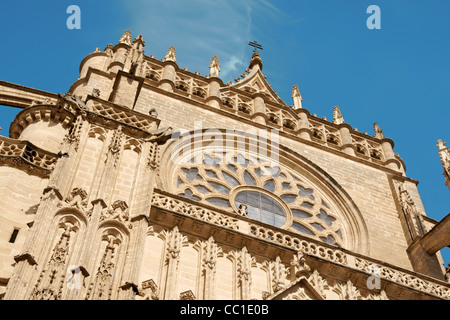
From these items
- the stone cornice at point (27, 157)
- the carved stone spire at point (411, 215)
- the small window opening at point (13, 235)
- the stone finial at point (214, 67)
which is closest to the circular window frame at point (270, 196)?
the carved stone spire at point (411, 215)

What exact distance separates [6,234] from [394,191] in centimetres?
1284

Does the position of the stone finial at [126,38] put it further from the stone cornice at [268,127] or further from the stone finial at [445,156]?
the stone finial at [445,156]

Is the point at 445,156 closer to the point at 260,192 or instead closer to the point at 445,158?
the point at 445,158

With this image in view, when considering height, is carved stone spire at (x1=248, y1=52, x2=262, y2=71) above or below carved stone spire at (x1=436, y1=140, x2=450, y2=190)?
above

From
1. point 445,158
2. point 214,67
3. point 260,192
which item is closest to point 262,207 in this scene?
point 260,192

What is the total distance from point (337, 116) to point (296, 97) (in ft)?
5.67

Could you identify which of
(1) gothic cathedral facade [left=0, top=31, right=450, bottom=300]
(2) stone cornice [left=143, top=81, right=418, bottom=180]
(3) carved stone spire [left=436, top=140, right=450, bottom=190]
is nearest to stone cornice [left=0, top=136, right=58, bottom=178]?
(1) gothic cathedral facade [left=0, top=31, right=450, bottom=300]

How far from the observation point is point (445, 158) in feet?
66.5

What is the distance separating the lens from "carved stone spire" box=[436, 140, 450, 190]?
19.5 m

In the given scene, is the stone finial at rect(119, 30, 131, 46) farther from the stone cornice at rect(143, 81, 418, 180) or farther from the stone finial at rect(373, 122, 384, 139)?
the stone finial at rect(373, 122, 384, 139)

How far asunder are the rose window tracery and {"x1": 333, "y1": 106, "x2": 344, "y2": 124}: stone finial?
539cm

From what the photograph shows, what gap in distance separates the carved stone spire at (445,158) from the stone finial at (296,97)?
18.9 ft

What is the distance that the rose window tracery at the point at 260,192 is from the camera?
1797 centimetres
